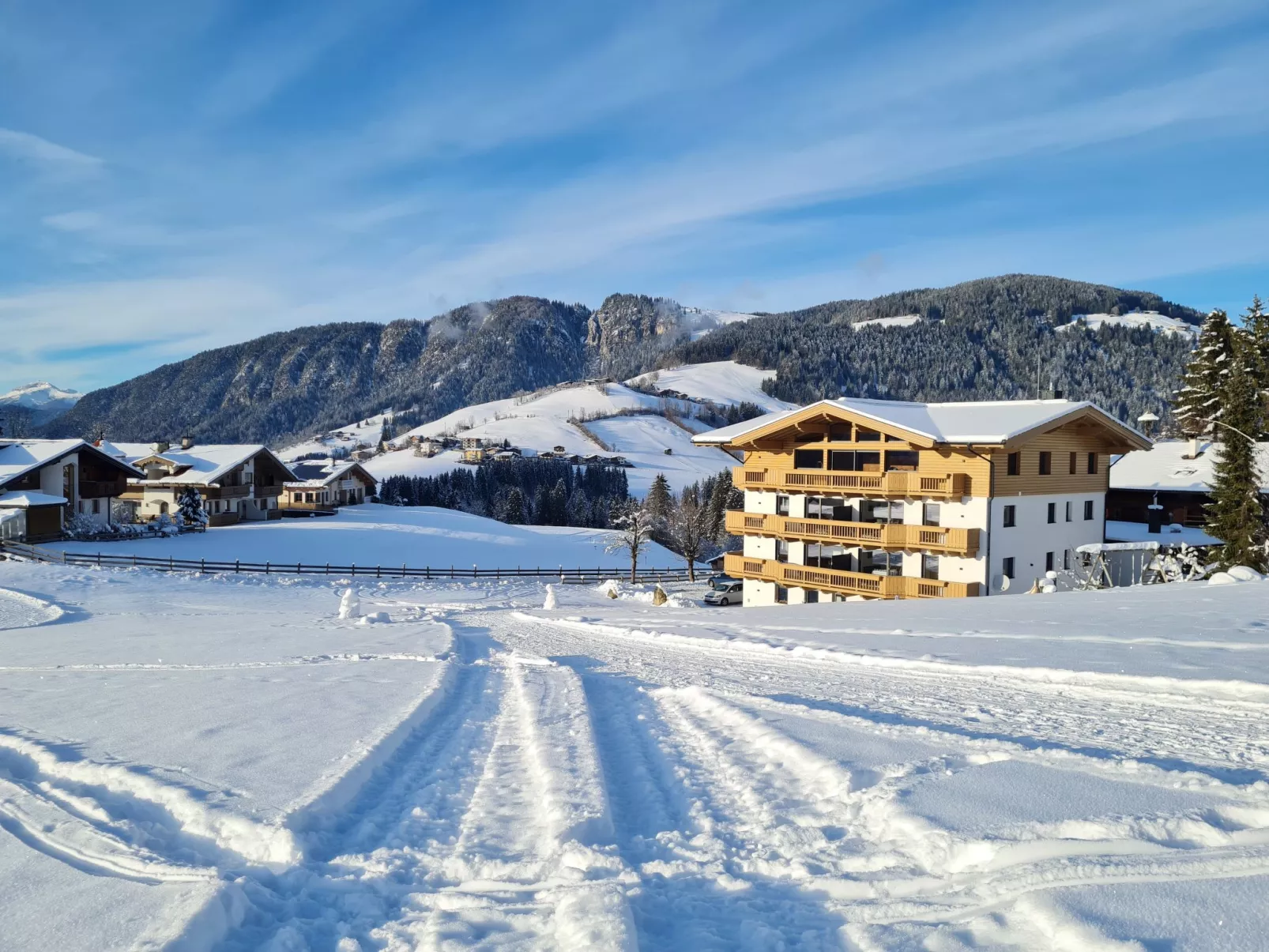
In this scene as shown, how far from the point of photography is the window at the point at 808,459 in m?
32.6

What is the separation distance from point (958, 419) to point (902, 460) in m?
2.61

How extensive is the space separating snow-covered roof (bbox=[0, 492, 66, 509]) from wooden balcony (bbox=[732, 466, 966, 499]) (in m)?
38.1

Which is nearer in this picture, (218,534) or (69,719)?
(69,719)

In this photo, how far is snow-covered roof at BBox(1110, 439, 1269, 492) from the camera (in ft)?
116

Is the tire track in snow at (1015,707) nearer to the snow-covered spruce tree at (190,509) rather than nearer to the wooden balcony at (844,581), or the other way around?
the wooden balcony at (844,581)

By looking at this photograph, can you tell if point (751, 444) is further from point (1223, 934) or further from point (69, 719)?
point (1223, 934)

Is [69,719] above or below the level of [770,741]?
below

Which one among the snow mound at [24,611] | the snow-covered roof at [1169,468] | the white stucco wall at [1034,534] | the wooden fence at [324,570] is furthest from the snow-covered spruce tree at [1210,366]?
the snow mound at [24,611]

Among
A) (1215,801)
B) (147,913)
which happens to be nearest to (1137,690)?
(1215,801)

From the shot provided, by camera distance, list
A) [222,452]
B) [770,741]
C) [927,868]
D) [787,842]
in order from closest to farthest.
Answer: [927,868] < [787,842] < [770,741] < [222,452]

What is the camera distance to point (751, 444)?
113 feet

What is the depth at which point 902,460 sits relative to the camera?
29.7 metres

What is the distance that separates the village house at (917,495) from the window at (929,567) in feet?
0.13

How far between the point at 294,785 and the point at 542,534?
189 feet
